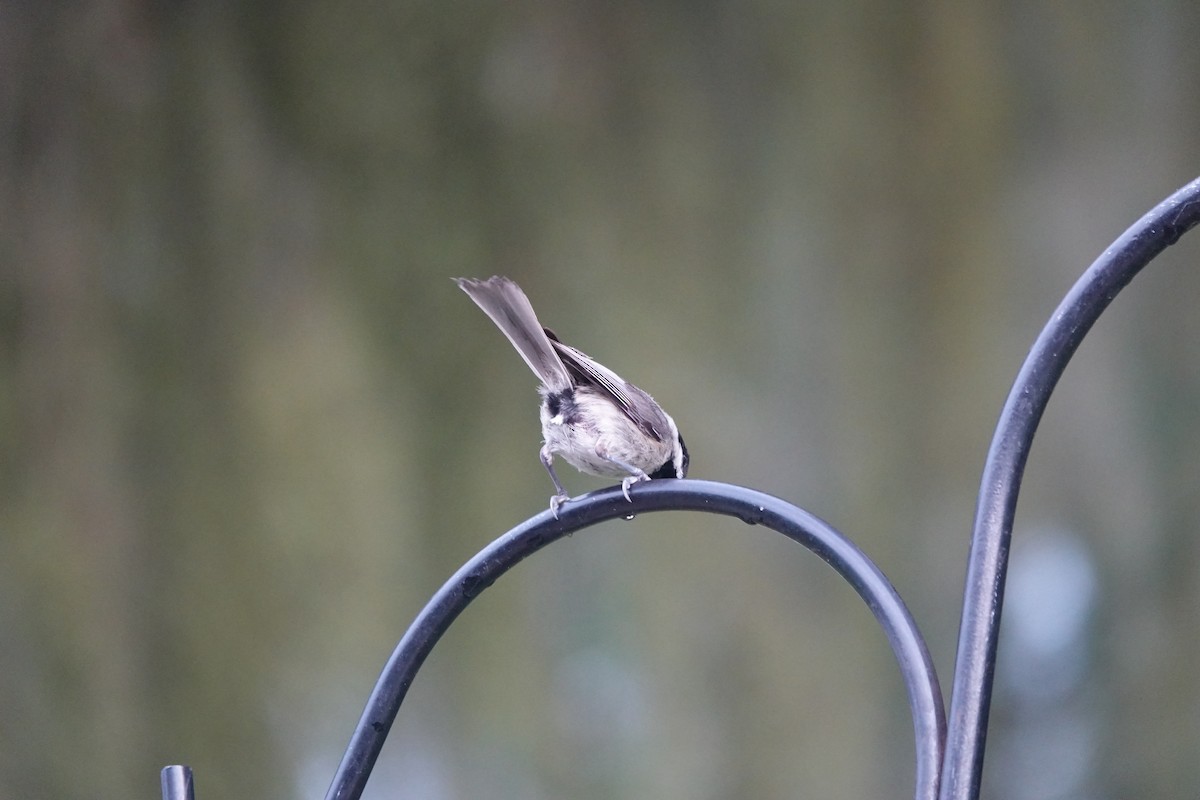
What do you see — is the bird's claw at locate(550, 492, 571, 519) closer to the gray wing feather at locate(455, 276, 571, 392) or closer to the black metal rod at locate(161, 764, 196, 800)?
the gray wing feather at locate(455, 276, 571, 392)

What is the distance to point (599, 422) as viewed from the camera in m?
2.27

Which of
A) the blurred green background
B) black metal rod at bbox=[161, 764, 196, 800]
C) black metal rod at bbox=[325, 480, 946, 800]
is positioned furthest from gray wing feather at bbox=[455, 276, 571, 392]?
the blurred green background

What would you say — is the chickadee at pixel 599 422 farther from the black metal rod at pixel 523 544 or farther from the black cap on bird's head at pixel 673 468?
the black metal rod at pixel 523 544

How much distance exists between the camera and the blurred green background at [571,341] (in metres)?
3.67

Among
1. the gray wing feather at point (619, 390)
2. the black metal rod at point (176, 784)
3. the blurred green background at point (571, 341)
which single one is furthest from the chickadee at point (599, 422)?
the blurred green background at point (571, 341)

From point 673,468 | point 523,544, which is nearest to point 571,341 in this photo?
point 673,468

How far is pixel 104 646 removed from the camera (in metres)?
3.95

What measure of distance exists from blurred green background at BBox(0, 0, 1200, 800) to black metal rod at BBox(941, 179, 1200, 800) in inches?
98.2

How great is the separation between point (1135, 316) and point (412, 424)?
227 centimetres

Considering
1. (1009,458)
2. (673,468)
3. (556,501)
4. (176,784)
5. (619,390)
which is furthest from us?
(673,468)

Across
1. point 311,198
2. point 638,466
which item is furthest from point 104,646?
point 638,466

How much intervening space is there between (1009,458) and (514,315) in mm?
904

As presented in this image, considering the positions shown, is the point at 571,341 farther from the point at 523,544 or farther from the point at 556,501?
the point at 523,544

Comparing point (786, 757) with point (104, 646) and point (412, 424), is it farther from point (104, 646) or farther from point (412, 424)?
point (104, 646)
